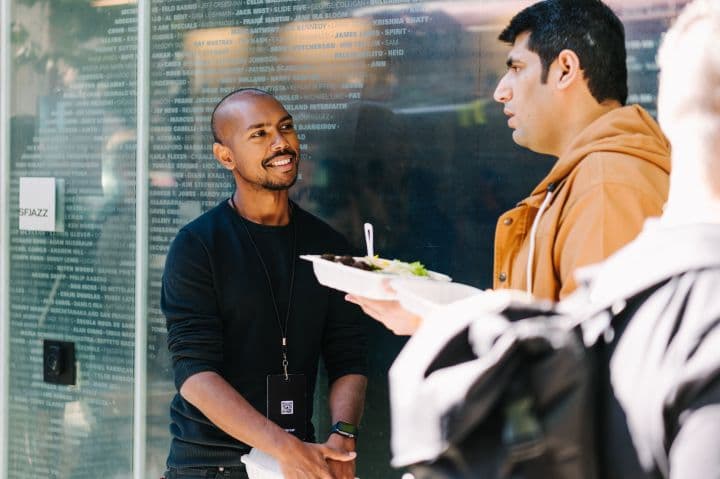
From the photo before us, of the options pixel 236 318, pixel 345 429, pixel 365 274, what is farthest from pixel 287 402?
pixel 365 274

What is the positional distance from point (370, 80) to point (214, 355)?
111cm

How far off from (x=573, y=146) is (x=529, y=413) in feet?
3.61

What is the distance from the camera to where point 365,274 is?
2.28 metres

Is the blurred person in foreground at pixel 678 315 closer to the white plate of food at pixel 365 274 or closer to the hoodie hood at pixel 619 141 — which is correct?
the hoodie hood at pixel 619 141

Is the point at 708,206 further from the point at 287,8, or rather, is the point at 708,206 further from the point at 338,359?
the point at 287,8

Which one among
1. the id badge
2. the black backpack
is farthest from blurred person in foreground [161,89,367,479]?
the black backpack

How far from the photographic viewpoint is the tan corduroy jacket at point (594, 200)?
1976mm

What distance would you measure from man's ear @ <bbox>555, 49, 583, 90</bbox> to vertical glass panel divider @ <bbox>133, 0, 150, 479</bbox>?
6.86 feet

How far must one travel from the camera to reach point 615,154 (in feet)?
6.77

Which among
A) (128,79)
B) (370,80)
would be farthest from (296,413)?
(128,79)

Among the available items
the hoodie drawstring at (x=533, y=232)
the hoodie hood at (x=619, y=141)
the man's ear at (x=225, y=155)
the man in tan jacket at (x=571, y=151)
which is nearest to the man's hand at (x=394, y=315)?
the man in tan jacket at (x=571, y=151)

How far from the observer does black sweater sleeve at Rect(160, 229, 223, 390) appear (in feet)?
9.64

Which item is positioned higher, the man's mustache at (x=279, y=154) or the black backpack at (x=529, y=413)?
the man's mustache at (x=279, y=154)

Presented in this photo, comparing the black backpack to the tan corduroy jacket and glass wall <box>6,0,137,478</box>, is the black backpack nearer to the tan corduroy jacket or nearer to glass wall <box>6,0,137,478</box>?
the tan corduroy jacket
